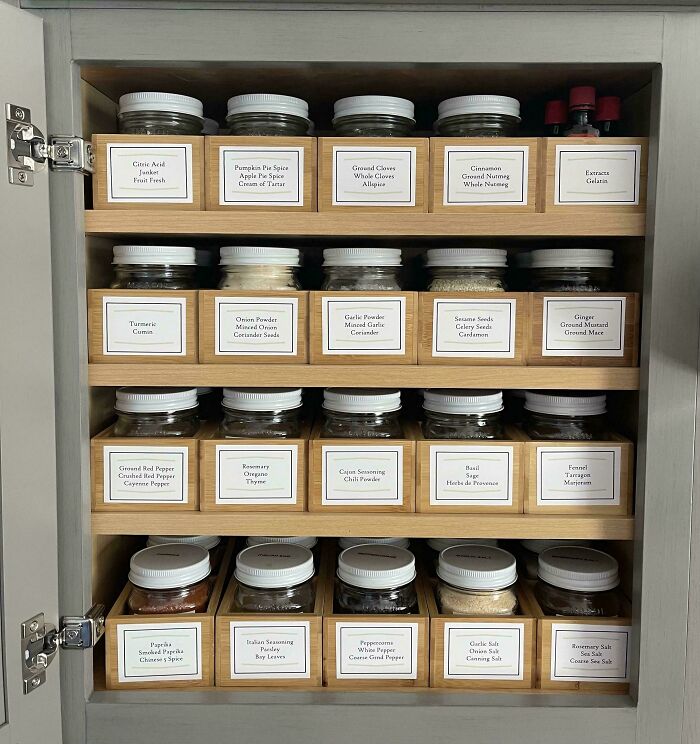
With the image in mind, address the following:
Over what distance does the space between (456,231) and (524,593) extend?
22.2 inches

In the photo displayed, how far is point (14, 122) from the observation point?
84 centimetres

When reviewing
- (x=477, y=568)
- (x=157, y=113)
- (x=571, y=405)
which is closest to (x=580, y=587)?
(x=477, y=568)

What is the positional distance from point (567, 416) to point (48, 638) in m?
0.78

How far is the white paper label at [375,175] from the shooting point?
0.95 meters

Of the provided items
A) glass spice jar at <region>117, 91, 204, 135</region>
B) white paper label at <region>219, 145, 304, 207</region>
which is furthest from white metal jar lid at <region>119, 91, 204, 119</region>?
white paper label at <region>219, 145, 304, 207</region>

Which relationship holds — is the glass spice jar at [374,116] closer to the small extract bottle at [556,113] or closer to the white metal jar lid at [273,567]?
the small extract bottle at [556,113]

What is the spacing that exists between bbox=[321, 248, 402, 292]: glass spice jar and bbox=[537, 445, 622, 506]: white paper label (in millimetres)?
329

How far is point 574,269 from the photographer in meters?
1.03

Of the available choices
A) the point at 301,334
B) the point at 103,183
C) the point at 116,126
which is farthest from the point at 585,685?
the point at 116,126

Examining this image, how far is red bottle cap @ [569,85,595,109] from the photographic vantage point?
3.25 ft

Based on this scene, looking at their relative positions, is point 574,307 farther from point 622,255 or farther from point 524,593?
point 524,593

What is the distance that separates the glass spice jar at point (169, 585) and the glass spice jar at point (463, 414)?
40 centimetres

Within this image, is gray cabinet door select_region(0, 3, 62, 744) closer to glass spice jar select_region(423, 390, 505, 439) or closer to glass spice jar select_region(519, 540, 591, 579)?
glass spice jar select_region(423, 390, 505, 439)

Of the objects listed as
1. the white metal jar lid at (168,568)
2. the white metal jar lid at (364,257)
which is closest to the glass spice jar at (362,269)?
the white metal jar lid at (364,257)
